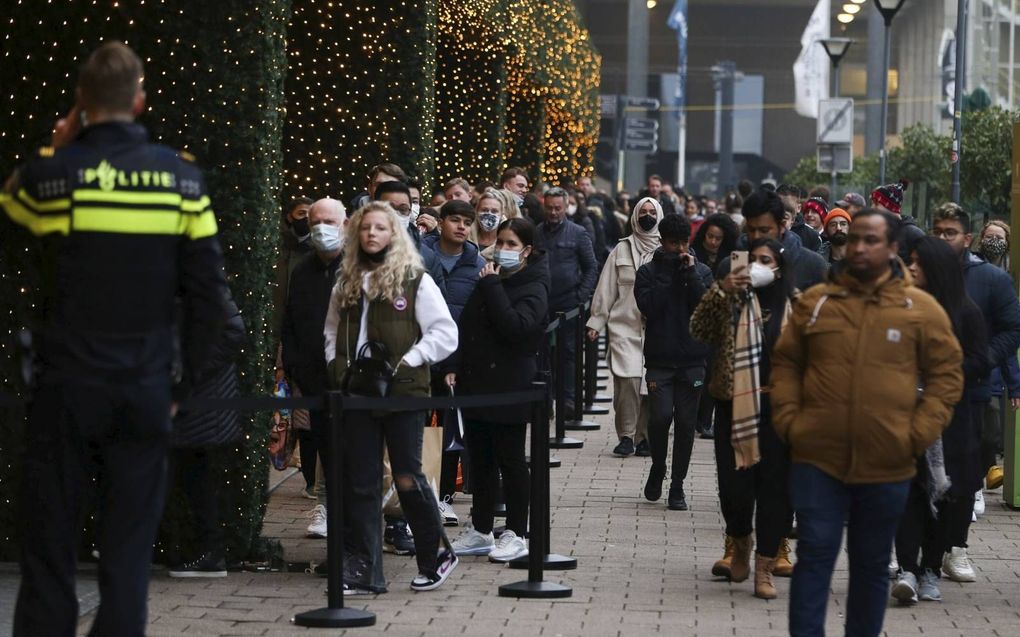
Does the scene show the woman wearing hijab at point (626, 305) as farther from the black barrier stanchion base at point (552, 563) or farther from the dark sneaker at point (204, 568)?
the dark sneaker at point (204, 568)

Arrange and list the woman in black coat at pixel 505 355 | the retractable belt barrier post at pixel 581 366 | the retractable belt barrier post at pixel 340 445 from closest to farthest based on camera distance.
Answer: the retractable belt barrier post at pixel 340 445 → the woman in black coat at pixel 505 355 → the retractable belt barrier post at pixel 581 366

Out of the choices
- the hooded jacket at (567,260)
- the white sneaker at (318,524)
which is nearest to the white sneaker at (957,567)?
the white sneaker at (318,524)

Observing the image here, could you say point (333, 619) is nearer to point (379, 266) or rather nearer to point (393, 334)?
point (393, 334)

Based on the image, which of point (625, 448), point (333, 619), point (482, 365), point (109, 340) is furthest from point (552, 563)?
point (625, 448)

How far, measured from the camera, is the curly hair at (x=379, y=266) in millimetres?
8227

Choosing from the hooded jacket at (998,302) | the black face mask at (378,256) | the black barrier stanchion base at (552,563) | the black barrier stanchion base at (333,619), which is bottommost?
the black barrier stanchion base at (552,563)

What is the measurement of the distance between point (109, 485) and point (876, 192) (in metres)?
7.58

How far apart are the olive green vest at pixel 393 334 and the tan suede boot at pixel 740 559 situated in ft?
5.83

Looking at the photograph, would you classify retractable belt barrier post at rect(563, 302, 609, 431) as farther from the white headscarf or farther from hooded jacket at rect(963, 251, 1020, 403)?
hooded jacket at rect(963, 251, 1020, 403)

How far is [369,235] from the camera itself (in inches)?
325

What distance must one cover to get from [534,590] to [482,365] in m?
1.18

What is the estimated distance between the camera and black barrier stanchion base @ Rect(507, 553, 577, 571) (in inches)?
362

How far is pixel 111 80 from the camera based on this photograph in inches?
215

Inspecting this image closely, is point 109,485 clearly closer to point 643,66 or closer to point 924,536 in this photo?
point 924,536
